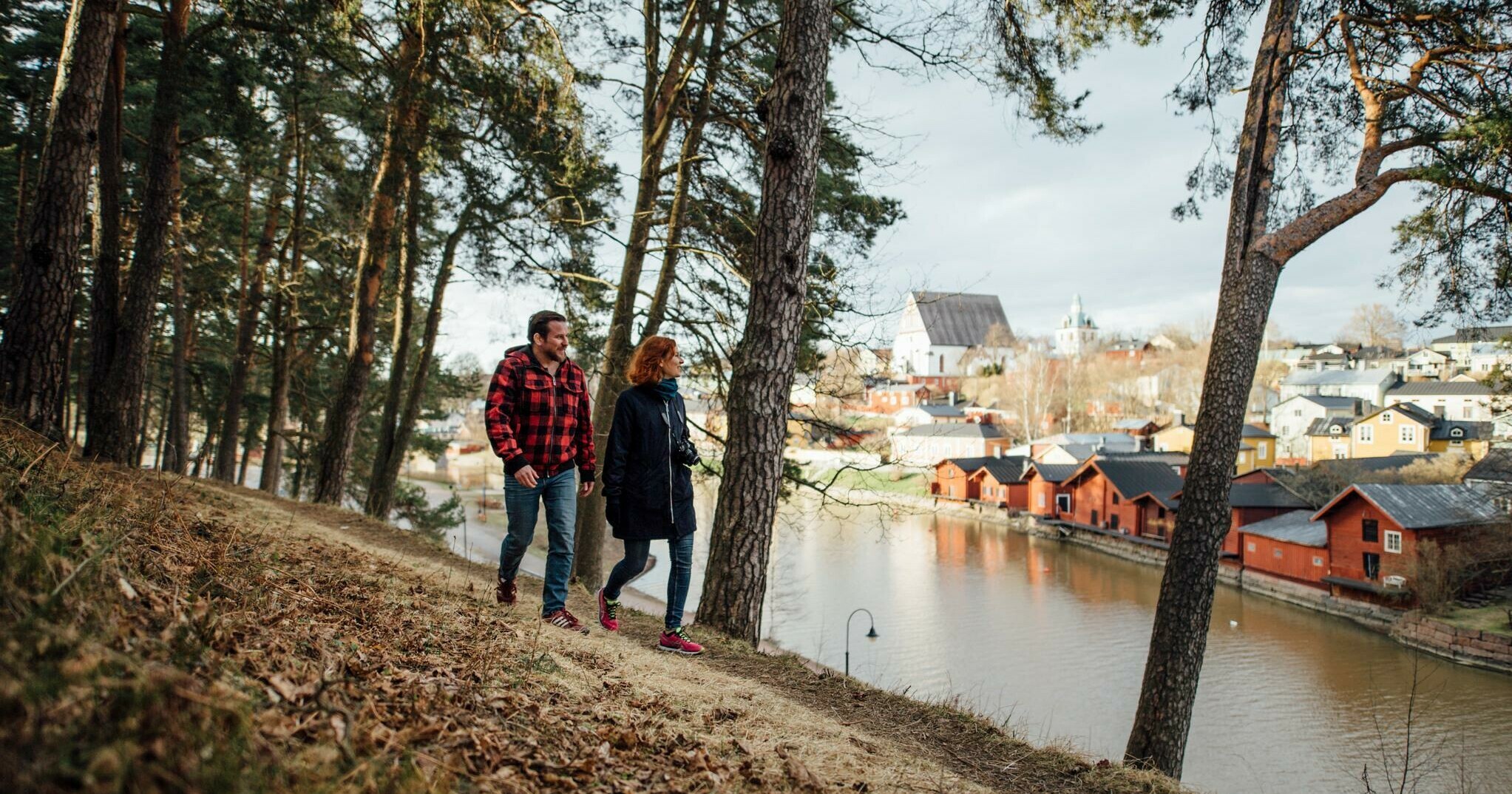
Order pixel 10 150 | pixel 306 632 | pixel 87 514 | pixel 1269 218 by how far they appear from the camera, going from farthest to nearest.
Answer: pixel 10 150 → pixel 1269 218 → pixel 87 514 → pixel 306 632

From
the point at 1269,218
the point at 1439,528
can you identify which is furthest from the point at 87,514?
the point at 1439,528

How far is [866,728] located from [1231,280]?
15.5 ft

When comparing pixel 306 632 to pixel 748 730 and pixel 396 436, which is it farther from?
pixel 396 436

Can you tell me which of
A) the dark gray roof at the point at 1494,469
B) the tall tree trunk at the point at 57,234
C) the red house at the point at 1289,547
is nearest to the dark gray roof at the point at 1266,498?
the red house at the point at 1289,547

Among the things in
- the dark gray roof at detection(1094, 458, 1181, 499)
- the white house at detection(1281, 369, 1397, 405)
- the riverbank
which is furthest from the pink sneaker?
the white house at detection(1281, 369, 1397, 405)

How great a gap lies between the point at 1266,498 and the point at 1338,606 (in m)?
7.57

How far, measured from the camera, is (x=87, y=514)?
9.49 ft

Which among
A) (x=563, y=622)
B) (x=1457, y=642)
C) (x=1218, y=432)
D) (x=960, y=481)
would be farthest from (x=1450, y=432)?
(x=563, y=622)

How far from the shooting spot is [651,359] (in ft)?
13.7

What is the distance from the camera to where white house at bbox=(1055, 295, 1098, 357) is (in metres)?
105

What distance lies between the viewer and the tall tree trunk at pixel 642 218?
9.40 meters

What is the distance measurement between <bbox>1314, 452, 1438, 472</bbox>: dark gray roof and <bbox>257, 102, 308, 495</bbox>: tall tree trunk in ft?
119

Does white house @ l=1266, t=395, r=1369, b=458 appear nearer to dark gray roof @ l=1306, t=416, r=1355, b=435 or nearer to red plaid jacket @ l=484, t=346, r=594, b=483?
dark gray roof @ l=1306, t=416, r=1355, b=435

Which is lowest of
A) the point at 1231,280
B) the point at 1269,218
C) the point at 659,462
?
the point at 659,462
